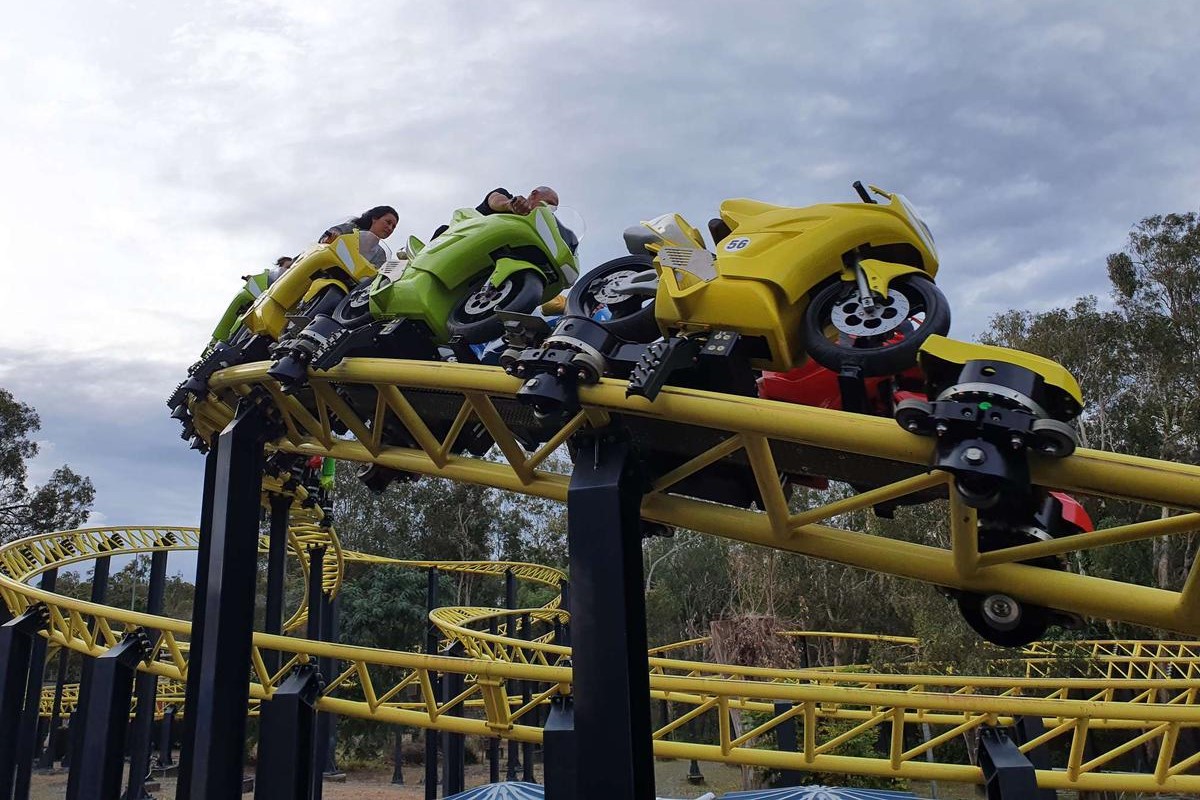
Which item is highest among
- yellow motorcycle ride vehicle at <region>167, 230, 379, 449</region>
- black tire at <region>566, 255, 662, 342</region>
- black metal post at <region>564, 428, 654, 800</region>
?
yellow motorcycle ride vehicle at <region>167, 230, 379, 449</region>

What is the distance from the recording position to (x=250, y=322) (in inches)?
234

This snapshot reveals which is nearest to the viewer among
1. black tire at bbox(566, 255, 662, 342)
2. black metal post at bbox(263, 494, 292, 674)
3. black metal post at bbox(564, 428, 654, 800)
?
black metal post at bbox(564, 428, 654, 800)

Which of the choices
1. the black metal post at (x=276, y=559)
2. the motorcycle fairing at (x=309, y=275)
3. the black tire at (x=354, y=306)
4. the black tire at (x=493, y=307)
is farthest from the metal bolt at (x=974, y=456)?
the black metal post at (x=276, y=559)

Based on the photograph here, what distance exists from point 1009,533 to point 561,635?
44.6 feet

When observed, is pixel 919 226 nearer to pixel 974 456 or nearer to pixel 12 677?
pixel 974 456

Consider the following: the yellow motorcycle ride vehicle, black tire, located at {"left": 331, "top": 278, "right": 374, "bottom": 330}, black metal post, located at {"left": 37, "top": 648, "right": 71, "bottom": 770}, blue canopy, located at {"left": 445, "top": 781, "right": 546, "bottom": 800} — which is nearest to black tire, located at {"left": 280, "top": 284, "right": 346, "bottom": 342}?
the yellow motorcycle ride vehicle

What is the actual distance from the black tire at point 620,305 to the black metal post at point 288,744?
134 inches

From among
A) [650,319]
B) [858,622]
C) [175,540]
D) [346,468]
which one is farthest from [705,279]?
[346,468]

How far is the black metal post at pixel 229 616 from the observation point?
4617 mm

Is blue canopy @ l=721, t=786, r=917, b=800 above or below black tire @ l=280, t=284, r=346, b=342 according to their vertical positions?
below

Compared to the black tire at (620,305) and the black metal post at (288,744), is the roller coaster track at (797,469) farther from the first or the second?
the black metal post at (288,744)

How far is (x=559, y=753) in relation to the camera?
4953 millimetres

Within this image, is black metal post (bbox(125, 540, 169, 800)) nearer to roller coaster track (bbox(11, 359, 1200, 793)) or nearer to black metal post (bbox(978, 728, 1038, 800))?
roller coaster track (bbox(11, 359, 1200, 793))

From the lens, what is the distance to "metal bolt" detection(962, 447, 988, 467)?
257 centimetres
